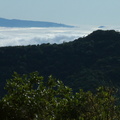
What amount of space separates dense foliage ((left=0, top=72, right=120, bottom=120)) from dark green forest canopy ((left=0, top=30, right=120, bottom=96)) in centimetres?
10610

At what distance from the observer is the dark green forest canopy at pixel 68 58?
137125 mm

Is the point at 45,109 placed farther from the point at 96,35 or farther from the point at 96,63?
the point at 96,35

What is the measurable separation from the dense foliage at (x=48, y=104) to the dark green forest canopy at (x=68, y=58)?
4177 inches

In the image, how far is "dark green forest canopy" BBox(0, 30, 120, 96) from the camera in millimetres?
137125

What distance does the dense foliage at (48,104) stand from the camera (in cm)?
1938

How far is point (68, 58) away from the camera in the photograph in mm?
151125

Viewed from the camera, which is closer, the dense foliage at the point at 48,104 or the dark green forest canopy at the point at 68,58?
the dense foliage at the point at 48,104

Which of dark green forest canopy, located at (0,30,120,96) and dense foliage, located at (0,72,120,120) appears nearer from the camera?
dense foliage, located at (0,72,120,120)

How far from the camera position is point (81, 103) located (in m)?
23.0

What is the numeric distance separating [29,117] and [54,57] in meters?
128

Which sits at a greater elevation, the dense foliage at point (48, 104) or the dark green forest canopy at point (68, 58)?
the dense foliage at point (48, 104)

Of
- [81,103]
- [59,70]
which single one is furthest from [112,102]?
[59,70]

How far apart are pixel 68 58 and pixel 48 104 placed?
131 m

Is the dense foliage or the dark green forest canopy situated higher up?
the dense foliage
